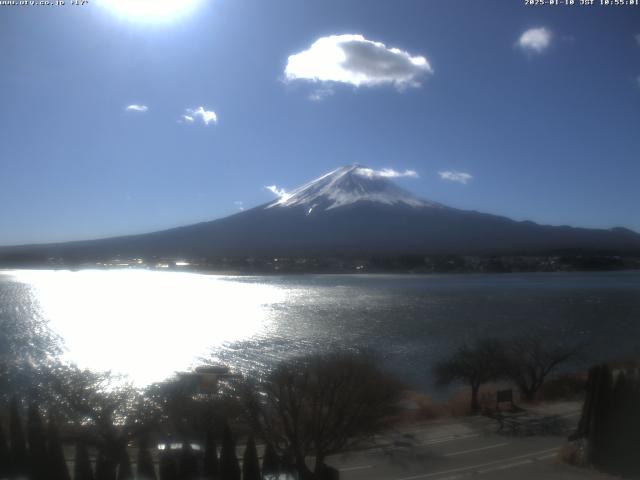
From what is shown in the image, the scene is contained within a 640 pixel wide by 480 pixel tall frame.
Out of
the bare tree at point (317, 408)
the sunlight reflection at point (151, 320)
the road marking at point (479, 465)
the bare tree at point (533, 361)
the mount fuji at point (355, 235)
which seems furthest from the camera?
the mount fuji at point (355, 235)

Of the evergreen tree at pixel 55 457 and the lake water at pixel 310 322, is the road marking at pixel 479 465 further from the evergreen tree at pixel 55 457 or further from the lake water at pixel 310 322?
the lake water at pixel 310 322

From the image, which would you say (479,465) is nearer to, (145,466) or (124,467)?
(145,466)

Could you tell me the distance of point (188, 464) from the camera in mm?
3555

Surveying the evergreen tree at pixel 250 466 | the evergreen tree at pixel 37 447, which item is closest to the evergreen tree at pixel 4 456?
the evergreen tree at pixel 37 447

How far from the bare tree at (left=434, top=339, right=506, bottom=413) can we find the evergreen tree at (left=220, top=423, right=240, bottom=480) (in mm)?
3837

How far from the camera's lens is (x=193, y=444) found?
3.84 m

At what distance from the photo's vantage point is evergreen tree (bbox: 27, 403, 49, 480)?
3.42 m

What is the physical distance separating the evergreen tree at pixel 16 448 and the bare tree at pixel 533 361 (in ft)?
16.5

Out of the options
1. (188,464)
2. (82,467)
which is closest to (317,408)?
(188,464)

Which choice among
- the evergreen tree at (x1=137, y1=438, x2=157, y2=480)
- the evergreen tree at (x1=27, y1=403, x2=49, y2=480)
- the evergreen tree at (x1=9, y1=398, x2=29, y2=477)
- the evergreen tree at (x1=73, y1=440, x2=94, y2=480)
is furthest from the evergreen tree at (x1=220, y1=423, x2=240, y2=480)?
the evergreen tree at (x1=9, y1=398, x2=29, y2=477)

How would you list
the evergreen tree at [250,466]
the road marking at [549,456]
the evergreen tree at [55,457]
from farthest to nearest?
the road marking at [549,456] → the evergreen tree at [250,466] → the evergreen tree at [55,457]

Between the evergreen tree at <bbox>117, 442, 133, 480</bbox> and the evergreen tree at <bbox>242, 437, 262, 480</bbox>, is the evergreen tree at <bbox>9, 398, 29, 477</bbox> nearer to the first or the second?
the evergreen tree at <bbox>117, 442, 133, 480</bbox>

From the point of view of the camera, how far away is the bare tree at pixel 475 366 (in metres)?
7.26

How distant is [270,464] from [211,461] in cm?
40
